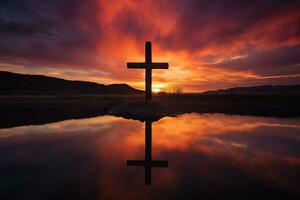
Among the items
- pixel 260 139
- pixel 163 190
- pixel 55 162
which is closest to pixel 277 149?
pixel 260 139

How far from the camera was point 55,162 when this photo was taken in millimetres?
5109

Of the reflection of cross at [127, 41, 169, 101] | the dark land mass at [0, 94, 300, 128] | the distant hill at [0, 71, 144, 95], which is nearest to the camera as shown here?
the dark land mass at [0, 94, 300, 128]

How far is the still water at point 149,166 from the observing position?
3.54 meters

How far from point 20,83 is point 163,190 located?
137 metres

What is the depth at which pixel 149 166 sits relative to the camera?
16.1 feet

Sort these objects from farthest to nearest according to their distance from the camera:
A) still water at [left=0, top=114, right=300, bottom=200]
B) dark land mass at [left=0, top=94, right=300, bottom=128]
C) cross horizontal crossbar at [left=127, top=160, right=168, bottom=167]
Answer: dark land mass at [left=0, top=94, right=300, bottom=128]
cross horizontal crossbar at [left=127, top=160, right=168, bottom=167]
still water at [left=0, top=114, right=300, bottom=200]

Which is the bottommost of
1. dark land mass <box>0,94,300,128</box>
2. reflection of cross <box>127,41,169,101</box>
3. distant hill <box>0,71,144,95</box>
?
dark land mass <box>0,94,300,128</box>

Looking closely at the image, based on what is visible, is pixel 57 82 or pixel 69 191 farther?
pixel 57 82

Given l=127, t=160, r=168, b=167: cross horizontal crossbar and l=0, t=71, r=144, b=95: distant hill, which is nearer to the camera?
l=127, t=160, r=168, b=167: cross horizontal crossbar

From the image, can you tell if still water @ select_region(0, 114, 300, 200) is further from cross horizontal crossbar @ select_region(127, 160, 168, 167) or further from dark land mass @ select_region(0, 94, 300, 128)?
dark land mass @ select_region(0, 94, 300, 128)

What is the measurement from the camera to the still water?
3535mm

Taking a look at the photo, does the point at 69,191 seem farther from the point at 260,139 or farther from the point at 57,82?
Answer: the point at 57,82

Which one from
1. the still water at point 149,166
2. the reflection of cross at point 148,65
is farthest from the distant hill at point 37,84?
the still water at point 149,166

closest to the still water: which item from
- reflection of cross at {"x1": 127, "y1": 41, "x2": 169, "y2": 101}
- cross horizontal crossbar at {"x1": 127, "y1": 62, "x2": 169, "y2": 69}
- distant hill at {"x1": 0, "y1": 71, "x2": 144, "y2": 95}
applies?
reflection of cross at {"x1": 127, "y1": 41, "x2": 169, "y2": 101}
